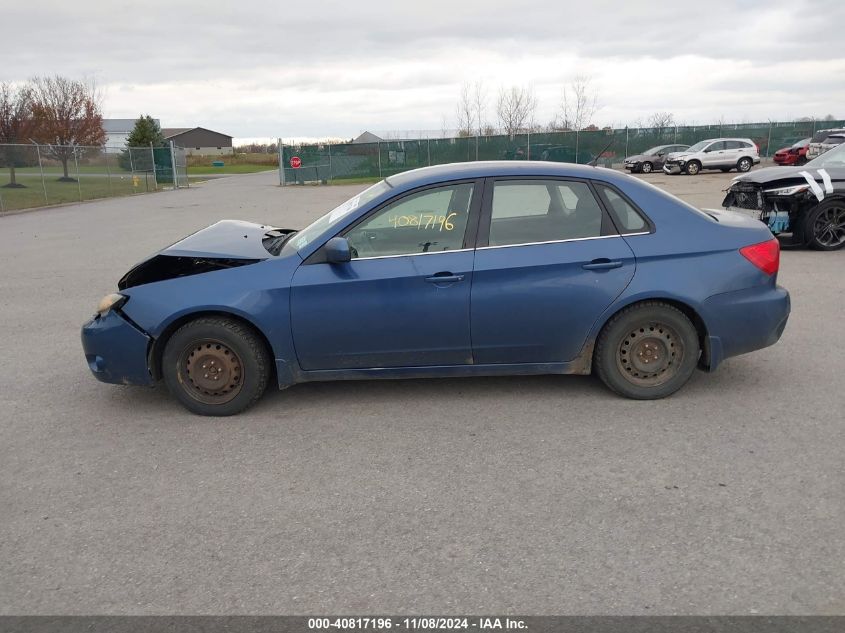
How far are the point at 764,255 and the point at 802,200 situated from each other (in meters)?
6.19

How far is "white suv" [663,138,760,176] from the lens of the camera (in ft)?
108

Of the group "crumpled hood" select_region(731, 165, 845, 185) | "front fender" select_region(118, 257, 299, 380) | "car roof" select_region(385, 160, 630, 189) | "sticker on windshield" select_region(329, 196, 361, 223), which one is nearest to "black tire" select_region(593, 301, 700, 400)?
A: "car roof" select_region(385, 160, 630, 189)

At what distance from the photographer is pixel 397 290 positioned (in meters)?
4.39

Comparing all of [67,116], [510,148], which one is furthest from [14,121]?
[510,148]

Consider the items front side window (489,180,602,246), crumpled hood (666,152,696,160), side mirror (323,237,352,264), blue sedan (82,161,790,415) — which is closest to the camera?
side mirror (323,237,352,264)

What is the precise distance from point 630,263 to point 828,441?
5.09ft

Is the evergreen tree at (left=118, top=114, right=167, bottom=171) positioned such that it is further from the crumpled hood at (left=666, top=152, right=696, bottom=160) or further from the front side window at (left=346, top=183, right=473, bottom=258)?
the front side window at (left=346, top=183, right=473, bottom=258)

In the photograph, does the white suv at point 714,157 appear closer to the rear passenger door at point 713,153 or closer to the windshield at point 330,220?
the rear passenger door at point 713,153

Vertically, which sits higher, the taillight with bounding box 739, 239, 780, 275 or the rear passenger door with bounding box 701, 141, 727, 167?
the rear passenger door with bounding box 701, 141, 727, 167

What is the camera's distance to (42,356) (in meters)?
6.05

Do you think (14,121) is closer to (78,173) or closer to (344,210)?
(78,173)

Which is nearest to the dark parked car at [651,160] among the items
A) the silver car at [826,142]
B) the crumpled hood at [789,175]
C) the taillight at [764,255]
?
the silver car at [826,142]

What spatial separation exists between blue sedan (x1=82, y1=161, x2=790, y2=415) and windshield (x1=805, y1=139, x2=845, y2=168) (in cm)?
687

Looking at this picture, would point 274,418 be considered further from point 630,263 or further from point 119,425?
point 630,263
